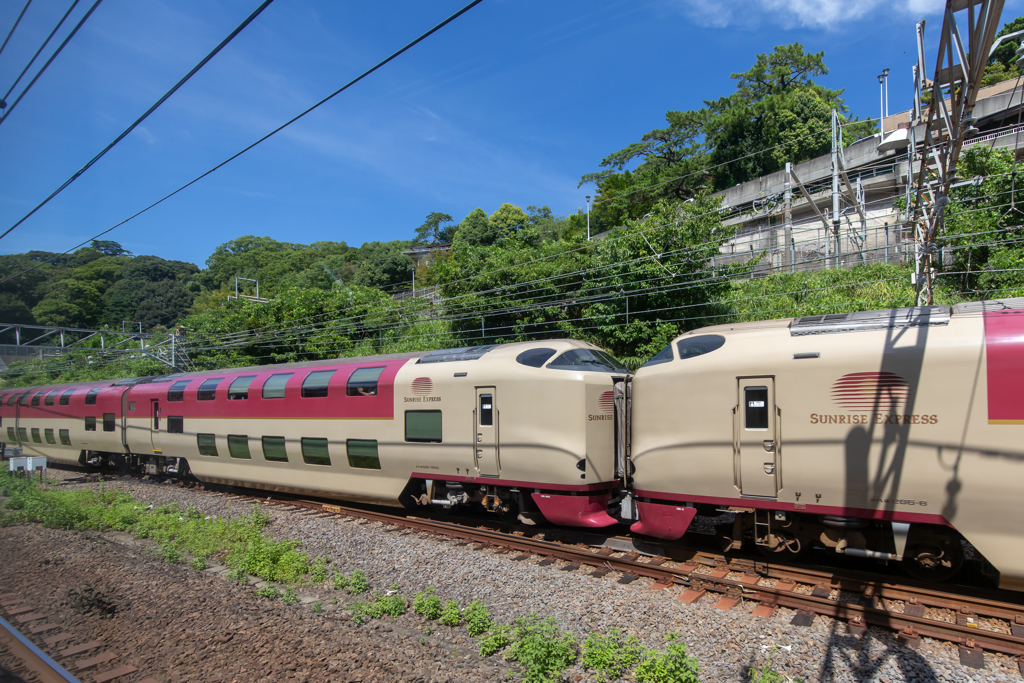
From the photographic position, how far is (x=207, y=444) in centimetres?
1573

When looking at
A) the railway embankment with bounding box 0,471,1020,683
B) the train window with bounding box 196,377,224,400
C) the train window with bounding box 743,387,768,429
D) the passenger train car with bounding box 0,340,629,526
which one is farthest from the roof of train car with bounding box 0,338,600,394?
the railway embankment with bounding box 0,471,1020,683

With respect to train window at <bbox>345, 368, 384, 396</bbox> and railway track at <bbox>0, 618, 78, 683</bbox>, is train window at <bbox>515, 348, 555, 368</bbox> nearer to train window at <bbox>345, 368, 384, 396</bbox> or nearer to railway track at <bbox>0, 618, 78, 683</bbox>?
train window at <bbox>345, 368, 384, 396</bbox>

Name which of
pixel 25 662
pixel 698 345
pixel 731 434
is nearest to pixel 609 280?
pixel 698 345

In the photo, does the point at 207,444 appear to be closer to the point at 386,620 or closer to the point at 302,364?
the point at 302,364

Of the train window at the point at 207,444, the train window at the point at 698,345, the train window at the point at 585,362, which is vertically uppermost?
the train window at the point at 698,345

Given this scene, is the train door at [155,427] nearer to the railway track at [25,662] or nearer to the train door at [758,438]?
the railway track at [25,662]

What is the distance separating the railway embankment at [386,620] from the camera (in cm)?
550

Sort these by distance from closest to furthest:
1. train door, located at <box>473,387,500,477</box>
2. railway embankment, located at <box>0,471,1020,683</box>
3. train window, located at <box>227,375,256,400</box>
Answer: railway embankment, located at <box>0,471,1020,683</box>
train door, located at <box>473,387,500,477</box>
train window, located at <box>227,375,256,400</box>

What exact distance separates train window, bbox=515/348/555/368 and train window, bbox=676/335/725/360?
216 cm

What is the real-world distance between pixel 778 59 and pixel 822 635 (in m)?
52.7

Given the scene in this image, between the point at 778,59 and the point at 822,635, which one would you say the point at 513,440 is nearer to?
the point at 822,635

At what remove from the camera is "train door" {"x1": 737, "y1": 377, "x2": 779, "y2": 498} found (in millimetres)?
7492

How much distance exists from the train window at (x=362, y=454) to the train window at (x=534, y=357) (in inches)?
154

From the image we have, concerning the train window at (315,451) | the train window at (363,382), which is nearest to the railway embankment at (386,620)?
the train window at (315,451)
